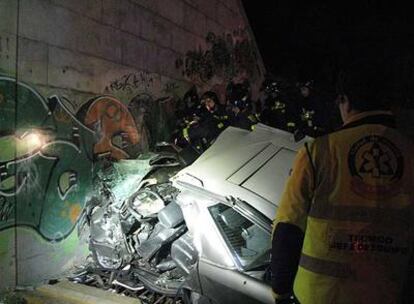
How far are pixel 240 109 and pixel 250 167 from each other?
11.8 ft

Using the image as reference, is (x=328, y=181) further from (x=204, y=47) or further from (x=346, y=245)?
(x=204, y=47)

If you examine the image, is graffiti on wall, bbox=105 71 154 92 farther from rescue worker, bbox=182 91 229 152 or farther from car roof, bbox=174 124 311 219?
car roof, bbox=174 124 311 219

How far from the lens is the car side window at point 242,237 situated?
3.27 meters

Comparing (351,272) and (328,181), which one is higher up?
(328,181)

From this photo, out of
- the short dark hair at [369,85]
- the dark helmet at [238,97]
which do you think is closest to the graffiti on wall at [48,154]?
the dark helmet at [238,97]

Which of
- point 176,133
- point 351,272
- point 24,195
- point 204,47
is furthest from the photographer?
point 204,47

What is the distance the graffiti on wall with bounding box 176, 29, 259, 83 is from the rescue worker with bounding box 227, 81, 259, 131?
4.72ft

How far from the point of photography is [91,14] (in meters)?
5.66

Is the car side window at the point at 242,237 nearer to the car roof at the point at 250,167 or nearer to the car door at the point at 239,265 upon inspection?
the car door at the point at 239,265

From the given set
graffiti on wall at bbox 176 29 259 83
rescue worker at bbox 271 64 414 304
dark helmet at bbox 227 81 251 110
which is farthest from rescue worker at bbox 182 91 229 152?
rescue worker at bbox 271 64 414 304

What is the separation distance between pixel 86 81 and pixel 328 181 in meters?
4.55

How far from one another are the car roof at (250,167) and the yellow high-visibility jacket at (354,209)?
1547 mm

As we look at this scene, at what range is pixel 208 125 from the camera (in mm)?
6617

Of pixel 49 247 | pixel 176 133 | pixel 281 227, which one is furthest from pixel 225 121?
pixel 281 227
